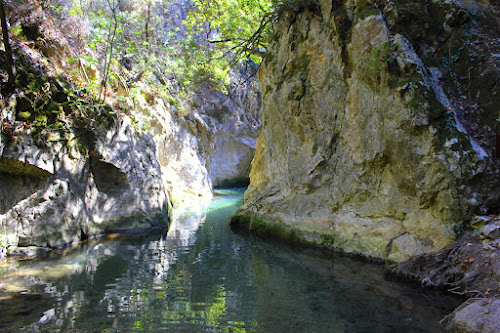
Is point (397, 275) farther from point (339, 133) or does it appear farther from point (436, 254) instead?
point (339, 133)

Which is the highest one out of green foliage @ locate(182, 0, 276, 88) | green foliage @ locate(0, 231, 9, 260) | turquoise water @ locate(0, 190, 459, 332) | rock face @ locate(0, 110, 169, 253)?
green foliage @ locate(182, 0, 276, 88)

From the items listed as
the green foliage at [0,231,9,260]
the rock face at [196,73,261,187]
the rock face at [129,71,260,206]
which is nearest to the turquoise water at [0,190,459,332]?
the green foliage at [0,231,9,260]

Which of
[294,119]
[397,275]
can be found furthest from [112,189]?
[397,275]

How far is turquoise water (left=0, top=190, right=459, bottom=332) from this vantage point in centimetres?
412

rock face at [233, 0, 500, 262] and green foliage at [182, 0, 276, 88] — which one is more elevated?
green foliage at [182, 0, 276, 88]

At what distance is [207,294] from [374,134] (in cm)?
481

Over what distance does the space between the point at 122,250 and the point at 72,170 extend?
255 cm

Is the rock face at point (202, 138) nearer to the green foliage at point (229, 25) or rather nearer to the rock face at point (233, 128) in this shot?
the rock face at point (233, 128)

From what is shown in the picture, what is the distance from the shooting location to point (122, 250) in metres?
7.89

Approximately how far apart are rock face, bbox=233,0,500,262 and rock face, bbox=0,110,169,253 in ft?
12.0

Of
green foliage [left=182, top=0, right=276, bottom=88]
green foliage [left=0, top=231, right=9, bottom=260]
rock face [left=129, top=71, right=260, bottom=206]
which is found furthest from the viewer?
rock face [left=129, top=71, right=260, bottom=206]

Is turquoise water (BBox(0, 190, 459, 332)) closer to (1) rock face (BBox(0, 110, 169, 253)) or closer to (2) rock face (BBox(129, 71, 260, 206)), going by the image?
(1) rock face (BBox(0, 110, 169, 253))

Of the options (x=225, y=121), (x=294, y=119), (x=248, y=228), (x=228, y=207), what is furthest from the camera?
(x=225, y=121)

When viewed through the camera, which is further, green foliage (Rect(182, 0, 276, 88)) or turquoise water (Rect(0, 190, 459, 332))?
green foliage (Rect(182, 0, 276, 88))
